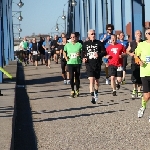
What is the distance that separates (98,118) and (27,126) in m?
1.42

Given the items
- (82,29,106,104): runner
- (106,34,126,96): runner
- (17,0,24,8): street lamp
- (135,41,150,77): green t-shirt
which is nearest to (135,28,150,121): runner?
A: (135,41,150,77): green t-shirt

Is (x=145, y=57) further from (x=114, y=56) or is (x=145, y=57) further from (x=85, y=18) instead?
(x=85, y=18)

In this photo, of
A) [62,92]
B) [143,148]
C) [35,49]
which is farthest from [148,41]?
[35,49]

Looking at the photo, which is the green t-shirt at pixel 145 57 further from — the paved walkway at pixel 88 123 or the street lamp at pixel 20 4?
the street lamp at pixel 20 4

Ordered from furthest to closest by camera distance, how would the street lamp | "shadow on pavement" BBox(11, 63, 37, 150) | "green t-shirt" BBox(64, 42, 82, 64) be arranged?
the street lamp
"green t-shirt" BBox(64, 42, 82, 64)
"shadow on pavement" BBox(11, 63, 37, 150)

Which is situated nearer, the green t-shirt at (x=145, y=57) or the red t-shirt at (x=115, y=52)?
the green t-shirt at (x=145, y=57)

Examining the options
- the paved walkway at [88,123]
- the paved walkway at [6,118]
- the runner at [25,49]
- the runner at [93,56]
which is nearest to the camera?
the paved walkway at [6,118]

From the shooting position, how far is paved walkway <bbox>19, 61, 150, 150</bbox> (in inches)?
326

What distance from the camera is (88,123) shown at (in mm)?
10258

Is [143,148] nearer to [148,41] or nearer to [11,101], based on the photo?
[148,41]

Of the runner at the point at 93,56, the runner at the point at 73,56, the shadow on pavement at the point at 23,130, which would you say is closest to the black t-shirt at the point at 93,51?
the runner at the point at 93,56

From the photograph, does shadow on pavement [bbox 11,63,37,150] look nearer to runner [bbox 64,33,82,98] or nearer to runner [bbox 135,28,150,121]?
runner [bbox 64,33,82,98]

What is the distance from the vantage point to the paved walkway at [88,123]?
27.2ft

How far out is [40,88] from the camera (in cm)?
1878
